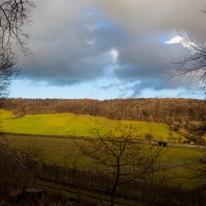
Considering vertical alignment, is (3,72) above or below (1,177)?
above

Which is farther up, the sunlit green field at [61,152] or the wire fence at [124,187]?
the wire fence at [124,187]

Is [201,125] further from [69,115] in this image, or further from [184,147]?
[69,115]

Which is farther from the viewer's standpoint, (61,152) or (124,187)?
(61,152)

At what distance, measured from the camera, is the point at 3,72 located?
1083 centimetres

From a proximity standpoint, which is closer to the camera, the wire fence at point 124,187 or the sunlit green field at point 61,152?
the wire fence at point 124,187

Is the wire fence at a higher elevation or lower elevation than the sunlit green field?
higher

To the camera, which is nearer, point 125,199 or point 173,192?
point 173,192

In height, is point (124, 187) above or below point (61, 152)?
above

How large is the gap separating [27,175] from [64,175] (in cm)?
851

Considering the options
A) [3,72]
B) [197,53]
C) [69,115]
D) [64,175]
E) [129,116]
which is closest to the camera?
[197,53]

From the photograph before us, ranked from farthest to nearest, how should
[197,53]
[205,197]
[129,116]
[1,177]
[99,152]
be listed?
[129,116]
[205,197]
[1,177]
[99,152]
[197,53]

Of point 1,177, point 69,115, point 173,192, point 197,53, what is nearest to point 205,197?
point 173,192

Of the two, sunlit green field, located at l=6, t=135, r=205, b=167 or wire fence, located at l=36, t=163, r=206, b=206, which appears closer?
wire fence, located at l=36, t=163, r=206, b=206

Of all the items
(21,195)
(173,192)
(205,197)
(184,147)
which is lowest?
(184,147)
